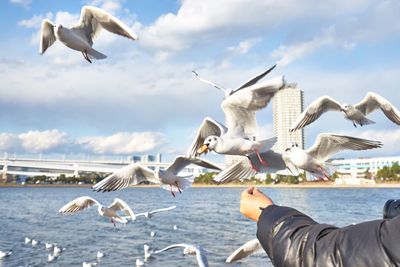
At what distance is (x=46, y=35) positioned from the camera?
6602 millimetres

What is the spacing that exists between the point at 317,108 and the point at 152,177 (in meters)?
2.50

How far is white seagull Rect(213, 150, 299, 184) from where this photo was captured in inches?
157

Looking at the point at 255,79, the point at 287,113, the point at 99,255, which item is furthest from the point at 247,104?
the point at 99,255

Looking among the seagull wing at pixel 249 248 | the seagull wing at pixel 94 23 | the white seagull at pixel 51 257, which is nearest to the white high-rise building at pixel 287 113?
the seagull wing at pixel 94 23

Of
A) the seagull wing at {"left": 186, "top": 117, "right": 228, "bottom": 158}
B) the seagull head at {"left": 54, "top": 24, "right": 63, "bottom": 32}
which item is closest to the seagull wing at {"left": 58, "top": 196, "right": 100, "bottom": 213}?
the seagull head at {"left": 54, "top": 24, "right": 63, "bottom": 32}

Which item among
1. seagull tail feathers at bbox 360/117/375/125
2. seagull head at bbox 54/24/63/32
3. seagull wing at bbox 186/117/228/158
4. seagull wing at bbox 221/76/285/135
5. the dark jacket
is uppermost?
seagull head at bbox 54/24/63/32

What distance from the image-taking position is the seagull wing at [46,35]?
6.48m

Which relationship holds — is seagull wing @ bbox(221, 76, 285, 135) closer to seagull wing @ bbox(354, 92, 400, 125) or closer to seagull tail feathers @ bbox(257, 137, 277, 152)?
seagull tail feathers @ bbox(257, 137, 277, 152)

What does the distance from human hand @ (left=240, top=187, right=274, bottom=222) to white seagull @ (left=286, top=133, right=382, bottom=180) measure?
322cm

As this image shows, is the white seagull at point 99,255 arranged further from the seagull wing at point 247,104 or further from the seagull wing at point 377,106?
the seagull wing at point 247,104

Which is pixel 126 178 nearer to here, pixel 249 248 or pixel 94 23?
pixel 94 23

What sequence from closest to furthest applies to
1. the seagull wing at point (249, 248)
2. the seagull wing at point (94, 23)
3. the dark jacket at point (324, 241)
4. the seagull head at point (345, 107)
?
the dark jacket at point (324, 241)
the seagull wing at point (94, 23)
the seagull head at point (345, 107)
the seagull wing at point (249, 248)

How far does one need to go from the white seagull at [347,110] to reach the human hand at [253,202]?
13.5 ft

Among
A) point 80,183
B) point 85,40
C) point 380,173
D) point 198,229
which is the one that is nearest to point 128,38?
point 85,40
